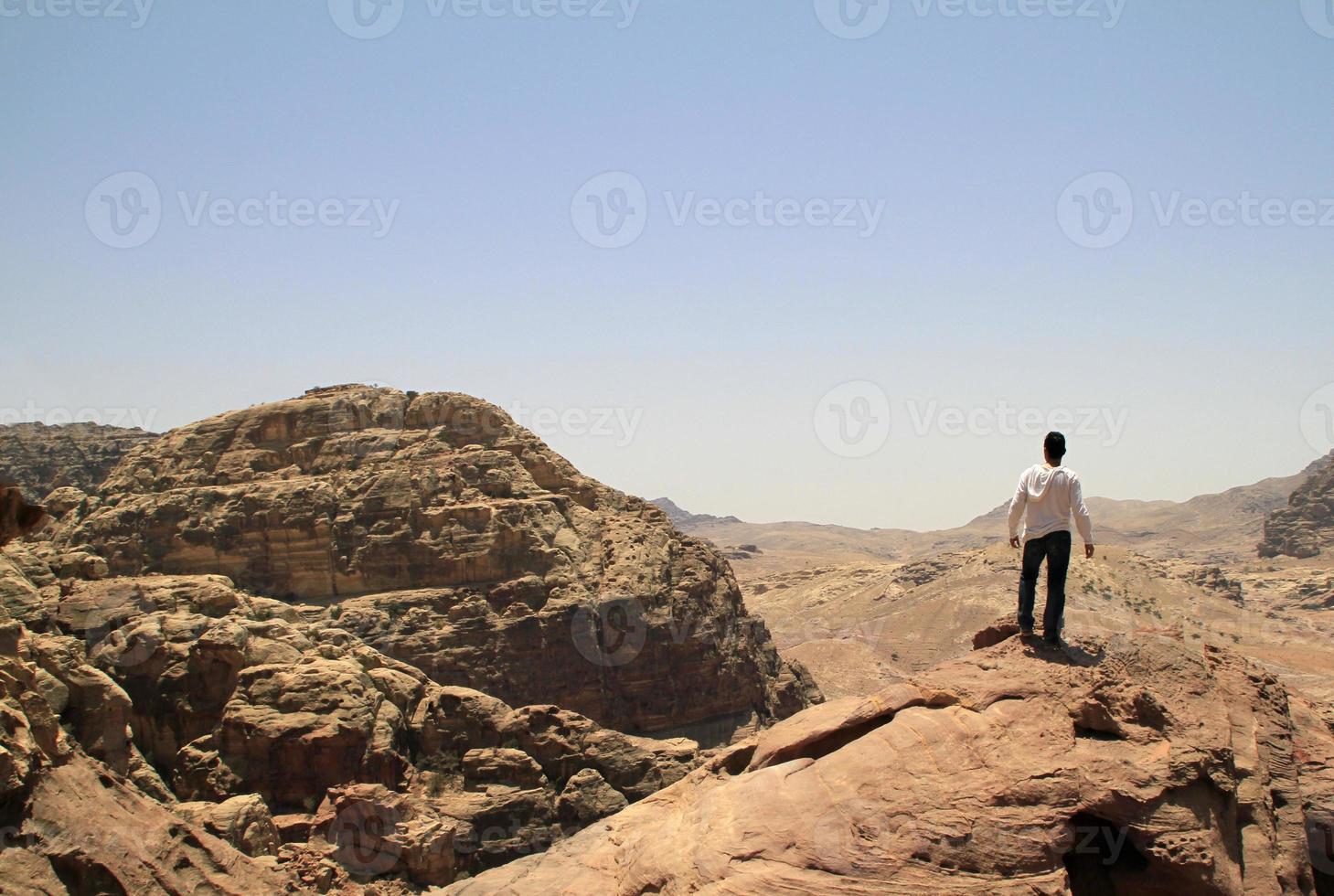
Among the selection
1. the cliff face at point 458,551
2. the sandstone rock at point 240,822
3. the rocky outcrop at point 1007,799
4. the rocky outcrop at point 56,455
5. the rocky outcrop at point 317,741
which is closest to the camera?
the rocky outcrop at point 1007,799

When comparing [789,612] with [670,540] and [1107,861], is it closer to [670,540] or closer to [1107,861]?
[670,540]

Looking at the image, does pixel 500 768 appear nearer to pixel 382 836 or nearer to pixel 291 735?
pixel 291 735

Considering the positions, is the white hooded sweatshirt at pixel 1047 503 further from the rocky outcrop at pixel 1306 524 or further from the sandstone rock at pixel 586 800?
the rocky outcrop at pixel 1306 524

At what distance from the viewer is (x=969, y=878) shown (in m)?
8.07

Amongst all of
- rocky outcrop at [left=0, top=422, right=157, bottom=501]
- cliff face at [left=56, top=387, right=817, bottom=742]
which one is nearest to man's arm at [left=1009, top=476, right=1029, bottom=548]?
cliff face at [left=56, top=387, right=817, bottom=742]

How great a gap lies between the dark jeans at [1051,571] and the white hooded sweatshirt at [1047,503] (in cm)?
9

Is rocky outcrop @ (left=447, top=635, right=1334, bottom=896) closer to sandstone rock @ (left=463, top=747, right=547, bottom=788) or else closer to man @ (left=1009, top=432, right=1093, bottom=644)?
man @ (left=1009, top=432, right=1093, bottom=644)

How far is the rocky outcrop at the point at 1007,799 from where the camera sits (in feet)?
27.1

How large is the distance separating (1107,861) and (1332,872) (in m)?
2.55

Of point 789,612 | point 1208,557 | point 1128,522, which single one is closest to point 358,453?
point 789,612

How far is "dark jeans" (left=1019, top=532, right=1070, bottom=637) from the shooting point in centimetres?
1060

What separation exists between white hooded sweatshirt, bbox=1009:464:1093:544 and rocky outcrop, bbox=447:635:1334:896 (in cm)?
116

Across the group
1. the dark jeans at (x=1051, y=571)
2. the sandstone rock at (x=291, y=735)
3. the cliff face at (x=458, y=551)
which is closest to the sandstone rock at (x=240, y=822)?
the sandstone rock at (x=291, y=735)

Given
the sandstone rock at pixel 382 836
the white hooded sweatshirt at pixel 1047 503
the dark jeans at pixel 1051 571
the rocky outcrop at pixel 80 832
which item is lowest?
the sandstone rock at pixel 382 836
